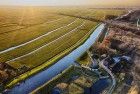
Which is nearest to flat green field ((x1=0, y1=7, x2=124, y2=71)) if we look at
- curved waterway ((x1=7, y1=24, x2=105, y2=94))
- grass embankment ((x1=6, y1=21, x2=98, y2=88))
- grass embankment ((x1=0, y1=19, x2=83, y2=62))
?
grass embankment ((x1=0, y1=19, x2=83, y2=62))

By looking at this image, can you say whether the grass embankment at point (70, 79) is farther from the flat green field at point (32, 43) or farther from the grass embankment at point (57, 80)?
the flat green field at point (32, 43)

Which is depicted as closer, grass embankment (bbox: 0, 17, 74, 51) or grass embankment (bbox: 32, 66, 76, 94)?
grass embankment (bbox: 32, 66, 76, 94)

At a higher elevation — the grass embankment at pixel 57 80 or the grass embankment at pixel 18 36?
the grass embankment at pixel 57 80

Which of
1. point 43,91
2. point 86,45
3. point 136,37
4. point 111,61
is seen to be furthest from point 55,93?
point 136,37

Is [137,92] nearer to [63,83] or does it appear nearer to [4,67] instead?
[63,83]

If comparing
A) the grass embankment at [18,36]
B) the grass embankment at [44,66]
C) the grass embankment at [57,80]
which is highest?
the grass embankment at [57,80]

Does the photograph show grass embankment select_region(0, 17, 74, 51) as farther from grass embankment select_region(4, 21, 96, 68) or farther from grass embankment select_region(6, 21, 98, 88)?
grass embankment select_region(6, 21, 98, 88)

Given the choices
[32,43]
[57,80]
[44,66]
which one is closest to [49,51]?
[32,43]

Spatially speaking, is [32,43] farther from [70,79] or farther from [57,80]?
[70,79]

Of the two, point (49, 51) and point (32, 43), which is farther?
point (32, 43)

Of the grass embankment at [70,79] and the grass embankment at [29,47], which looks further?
the grass embankment at [29,47]

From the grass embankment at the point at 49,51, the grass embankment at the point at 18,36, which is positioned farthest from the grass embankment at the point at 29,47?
the grass embankment at the point at 18,36
